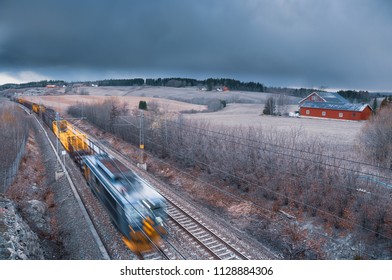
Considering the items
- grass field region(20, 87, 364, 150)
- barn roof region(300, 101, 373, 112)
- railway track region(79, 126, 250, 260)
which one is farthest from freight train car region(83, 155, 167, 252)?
barn roof region(300, 101, 373, 112)

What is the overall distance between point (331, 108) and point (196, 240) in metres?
42.1

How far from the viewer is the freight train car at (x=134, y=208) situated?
9.98m

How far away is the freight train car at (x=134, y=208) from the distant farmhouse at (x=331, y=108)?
134ft

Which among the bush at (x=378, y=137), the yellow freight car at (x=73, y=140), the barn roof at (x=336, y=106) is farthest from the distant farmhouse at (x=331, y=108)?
the yellow freight car at (x=73, y=140)

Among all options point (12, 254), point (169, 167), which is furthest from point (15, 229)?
point (169, 167)

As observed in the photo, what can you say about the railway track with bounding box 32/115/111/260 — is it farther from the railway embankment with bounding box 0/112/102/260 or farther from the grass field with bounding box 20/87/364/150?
the grass field with bounding box 20/87/364/150

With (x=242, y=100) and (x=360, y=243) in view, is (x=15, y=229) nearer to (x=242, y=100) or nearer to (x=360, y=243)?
(x=360, y=243)

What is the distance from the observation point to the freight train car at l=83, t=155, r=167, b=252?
9.98 meters

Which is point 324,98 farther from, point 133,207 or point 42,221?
point 133,207

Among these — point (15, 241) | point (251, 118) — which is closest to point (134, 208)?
point (15, 241)

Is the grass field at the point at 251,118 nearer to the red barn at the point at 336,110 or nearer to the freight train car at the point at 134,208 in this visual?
the red barn at the point at 336,110

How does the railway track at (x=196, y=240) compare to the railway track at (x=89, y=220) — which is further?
the railway track at (x=89, y=220)

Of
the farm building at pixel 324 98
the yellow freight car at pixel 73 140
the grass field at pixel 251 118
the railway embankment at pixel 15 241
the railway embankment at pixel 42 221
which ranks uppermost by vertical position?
the farm building at pixel 324 98

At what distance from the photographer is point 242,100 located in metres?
92.6
